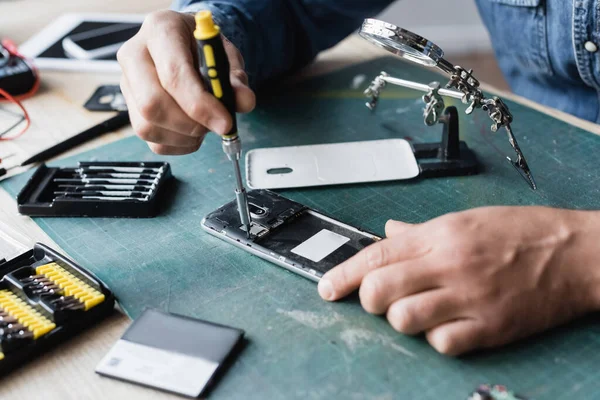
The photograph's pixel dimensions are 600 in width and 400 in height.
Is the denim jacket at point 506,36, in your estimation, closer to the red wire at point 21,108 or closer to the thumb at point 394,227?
the red wire at point 21,108

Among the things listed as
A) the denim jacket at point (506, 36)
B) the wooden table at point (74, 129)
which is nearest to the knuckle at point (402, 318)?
the wooden table at point (74, 129)

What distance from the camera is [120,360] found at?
2.25 feet

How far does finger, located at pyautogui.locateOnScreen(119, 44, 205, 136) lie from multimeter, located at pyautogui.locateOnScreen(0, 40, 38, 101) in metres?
0.55

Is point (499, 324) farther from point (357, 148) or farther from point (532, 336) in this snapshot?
point (357, 148)

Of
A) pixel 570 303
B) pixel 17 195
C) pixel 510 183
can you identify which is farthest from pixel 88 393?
pixel 510 183

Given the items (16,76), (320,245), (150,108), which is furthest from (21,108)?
(320,245)

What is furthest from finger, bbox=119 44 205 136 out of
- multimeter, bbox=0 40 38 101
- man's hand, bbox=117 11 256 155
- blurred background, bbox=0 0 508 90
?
blurred background, bbox=0 0 508 90

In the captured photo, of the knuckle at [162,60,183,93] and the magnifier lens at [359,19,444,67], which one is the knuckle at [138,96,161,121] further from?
the magnifier lens at [359,19,444,67]

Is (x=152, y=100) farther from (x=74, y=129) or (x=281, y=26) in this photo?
(x=281, y=26)

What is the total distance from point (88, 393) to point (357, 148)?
62 centimetres

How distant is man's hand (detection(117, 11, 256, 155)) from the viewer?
2.61 ft

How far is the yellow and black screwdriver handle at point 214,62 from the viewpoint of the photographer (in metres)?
0.69

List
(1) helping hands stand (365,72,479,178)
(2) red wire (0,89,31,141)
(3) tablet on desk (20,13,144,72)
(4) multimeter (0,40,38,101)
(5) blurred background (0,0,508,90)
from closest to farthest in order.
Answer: (1) helping hands stand (365,72,479,178) → (2) red wire (0,89,31,141) → (4) multimeter (0,40,38,101) → (3) tablet on desk (20,13,144,72) → (5) blurred background (0,0,508,90)

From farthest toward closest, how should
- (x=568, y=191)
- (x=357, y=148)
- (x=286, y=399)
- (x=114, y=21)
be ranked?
1. (x=114, y=21)
2. (x=357, y=148)
3. (x=568, y=191)
4. (x=286, y=399)
